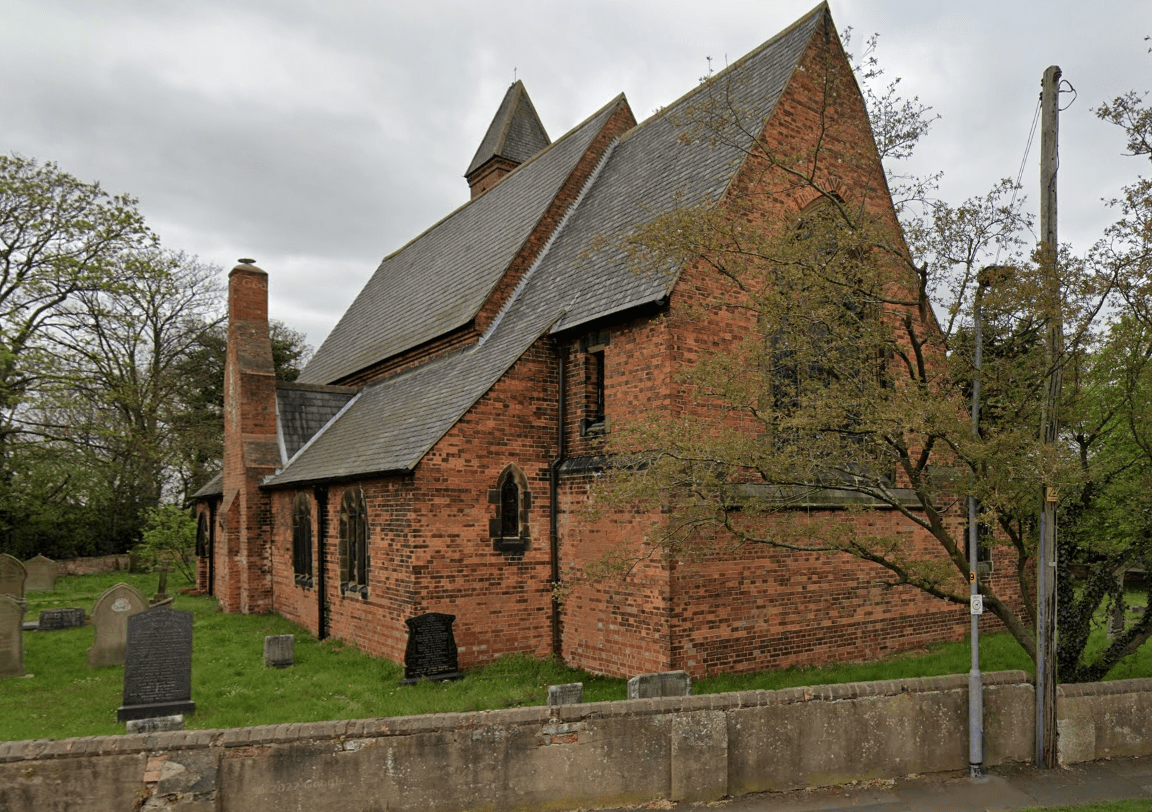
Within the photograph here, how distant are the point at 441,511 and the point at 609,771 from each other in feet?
19.7

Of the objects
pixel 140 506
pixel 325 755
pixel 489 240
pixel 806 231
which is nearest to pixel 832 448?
pixel 806 231

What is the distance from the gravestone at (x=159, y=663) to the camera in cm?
1016

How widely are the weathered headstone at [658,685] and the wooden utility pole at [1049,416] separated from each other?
368 cm

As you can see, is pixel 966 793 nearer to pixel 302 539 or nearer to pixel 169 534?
pixel 302 539

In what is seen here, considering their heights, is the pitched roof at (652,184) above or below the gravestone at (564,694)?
above

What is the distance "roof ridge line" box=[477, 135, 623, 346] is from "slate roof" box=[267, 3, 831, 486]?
0.15 feet

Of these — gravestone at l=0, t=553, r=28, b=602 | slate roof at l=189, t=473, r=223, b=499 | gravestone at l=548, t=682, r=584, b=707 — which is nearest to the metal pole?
gravestone at l=548, t=682, r=584, b=707

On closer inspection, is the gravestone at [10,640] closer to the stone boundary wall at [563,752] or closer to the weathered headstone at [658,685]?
the stone boundary wall at [563,752]

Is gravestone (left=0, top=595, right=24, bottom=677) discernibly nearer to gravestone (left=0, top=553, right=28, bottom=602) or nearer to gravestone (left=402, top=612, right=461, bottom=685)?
gravestone (left=0, top=553, right=28, bottom=602)

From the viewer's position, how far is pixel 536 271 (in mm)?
16438

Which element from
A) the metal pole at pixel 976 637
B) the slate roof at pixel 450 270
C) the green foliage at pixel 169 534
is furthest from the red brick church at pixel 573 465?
the green foliage at pixel 169 534

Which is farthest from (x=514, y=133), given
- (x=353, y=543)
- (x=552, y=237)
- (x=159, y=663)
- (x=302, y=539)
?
(x=159, y=663)

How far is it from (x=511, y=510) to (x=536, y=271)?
570 centimetres

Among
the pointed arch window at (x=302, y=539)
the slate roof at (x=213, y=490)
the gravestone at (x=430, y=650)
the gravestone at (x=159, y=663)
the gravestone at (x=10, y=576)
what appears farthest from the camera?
the slate roof at (x=213, y=490)
